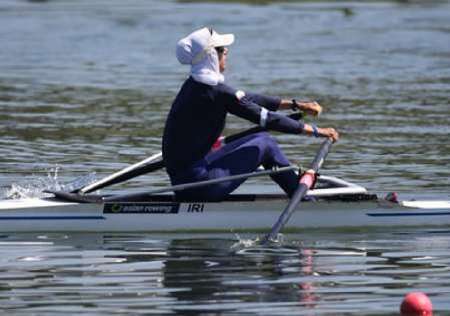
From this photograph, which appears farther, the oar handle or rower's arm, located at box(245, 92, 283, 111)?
rower's arm, located at box(245, 92, 283, 111)

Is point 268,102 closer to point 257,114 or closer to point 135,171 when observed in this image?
point 257,114

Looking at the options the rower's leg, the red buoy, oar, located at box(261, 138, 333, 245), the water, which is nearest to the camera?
the red buoy

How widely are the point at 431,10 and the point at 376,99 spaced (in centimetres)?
2440

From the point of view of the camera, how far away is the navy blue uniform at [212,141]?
47.5ft

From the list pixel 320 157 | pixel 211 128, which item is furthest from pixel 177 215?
pixel 320 157

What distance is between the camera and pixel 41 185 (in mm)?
17953

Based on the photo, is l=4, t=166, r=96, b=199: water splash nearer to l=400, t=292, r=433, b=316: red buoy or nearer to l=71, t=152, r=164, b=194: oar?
l=71, t=152, r=164, b=194: oar

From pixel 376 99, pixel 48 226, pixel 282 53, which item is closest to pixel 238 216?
pixel 48 226

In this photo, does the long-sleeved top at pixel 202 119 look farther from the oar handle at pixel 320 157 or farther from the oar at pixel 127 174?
the oar at pixel 127 174

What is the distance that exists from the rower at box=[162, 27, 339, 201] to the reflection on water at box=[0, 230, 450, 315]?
59 centimetres

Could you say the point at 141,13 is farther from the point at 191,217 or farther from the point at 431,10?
the point at 191,217

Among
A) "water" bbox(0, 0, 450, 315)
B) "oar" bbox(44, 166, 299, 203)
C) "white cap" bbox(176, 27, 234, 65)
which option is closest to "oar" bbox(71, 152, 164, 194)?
"oar" bbox(44, 166, 299, 203)

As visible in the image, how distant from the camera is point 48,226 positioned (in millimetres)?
14734

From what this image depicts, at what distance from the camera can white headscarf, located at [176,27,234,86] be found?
568 inches
